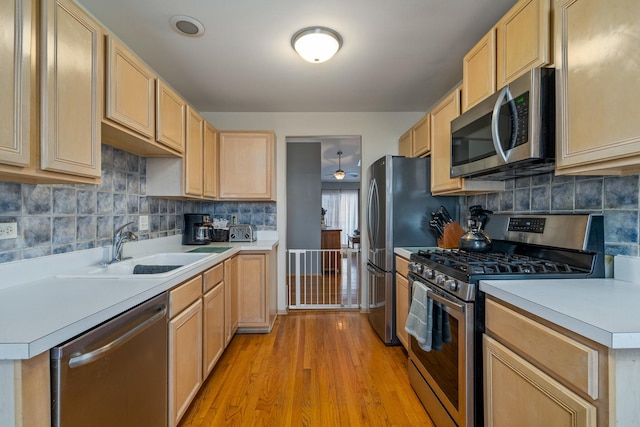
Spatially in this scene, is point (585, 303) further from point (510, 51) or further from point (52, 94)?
point (52, 94)

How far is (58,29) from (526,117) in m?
1.99

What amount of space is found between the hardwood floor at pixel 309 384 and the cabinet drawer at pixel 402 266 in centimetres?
71

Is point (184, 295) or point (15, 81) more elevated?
point (15, 81)

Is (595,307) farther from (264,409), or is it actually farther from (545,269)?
(264,409)

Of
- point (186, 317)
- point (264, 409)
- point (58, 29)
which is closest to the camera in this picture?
point (58, 29)

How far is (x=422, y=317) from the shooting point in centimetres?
162

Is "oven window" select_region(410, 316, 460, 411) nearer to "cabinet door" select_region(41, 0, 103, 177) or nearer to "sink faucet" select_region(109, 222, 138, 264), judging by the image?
"cabinet door" select_region(41, 0, 103, 177)

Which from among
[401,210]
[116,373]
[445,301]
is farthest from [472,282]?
[116,373]

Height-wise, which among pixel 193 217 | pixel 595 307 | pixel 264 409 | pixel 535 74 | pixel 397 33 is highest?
pixel 397 33

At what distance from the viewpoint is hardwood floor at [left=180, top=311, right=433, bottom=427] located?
166cm

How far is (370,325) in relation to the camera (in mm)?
3004

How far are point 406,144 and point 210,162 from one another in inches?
81.6

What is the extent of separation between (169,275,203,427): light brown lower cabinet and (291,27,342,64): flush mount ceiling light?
1.66m

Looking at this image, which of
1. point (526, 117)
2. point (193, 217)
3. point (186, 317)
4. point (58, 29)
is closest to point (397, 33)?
point (526, 117)
